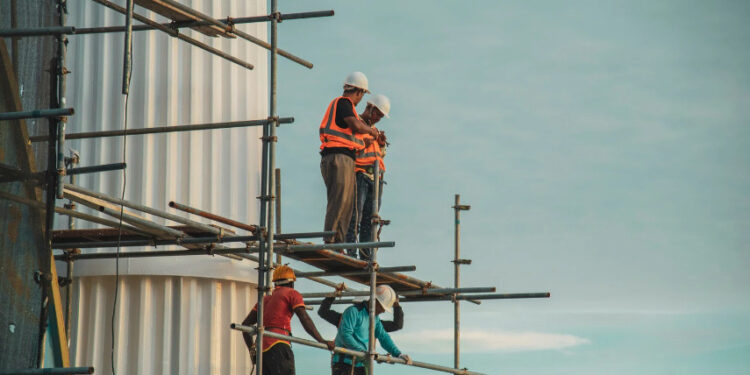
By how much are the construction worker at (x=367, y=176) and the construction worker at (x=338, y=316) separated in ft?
2.65

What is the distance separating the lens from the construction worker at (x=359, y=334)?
14.5 meters

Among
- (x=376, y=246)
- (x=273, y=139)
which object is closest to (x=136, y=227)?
(x=273, y=139)

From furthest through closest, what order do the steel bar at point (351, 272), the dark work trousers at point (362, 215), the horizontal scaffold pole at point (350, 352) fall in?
the dark work trousers at point (362, 215) < the steel bar at point (351, 272) < the horizontal scaffold pole at point (350, 352)

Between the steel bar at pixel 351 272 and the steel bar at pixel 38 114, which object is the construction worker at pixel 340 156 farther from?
the steel bar at pixel 38 114

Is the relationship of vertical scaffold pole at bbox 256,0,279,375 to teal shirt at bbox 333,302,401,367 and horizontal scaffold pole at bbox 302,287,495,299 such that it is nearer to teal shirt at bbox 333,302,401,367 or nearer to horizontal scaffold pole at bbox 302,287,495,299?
teal shirt at bbox 333,302,401,367

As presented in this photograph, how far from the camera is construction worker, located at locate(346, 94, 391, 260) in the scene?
52.6ft

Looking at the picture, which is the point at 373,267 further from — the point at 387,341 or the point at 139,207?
the point at 139,207

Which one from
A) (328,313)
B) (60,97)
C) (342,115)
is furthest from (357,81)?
(60,97)

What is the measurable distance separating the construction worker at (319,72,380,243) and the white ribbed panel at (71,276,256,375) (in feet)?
7.57

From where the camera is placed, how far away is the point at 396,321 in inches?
619

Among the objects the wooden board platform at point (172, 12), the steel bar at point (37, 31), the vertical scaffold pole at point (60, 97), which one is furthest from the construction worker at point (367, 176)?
the steel bar at point (37, 31)

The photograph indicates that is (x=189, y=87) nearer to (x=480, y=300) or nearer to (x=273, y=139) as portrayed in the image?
(x=273, y=139)

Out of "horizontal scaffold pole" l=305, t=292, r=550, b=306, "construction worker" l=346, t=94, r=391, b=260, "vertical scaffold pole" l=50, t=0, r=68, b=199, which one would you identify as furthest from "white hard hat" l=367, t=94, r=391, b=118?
"vertical scaffold pole" l=50, t=0, r=68, b=199

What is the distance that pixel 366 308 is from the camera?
14828 mm
